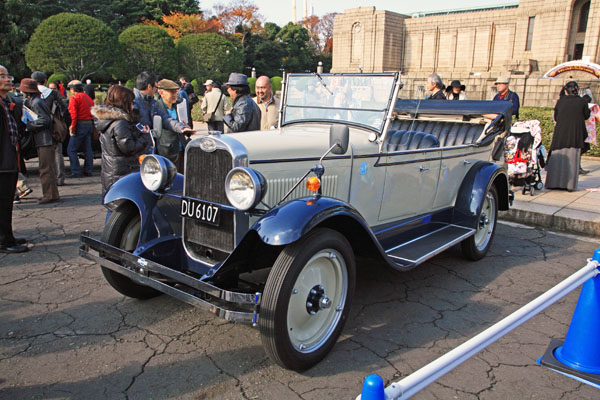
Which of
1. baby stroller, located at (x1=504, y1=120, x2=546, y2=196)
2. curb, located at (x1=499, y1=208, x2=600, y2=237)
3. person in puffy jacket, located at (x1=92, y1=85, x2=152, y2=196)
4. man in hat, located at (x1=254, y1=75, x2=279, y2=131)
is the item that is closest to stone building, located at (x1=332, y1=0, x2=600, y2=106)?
baby stroller, located at (x1=504, y1=120, x2=546, y2=196)

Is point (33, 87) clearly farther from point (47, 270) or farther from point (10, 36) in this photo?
point (10, 36)

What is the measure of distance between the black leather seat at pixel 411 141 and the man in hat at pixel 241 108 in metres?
1.85

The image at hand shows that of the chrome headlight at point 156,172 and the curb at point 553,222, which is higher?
the chrome headlight at point 156,172

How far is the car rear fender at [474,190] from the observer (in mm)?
4637

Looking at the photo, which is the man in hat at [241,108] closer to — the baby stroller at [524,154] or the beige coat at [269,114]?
the beige coat at [269,114]

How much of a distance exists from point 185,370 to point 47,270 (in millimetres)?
2388

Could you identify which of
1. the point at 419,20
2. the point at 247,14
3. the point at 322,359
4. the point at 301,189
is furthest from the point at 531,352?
the point at 247,14

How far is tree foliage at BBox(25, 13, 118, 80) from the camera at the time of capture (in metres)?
32.8

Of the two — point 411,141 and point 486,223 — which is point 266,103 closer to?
point 411,141

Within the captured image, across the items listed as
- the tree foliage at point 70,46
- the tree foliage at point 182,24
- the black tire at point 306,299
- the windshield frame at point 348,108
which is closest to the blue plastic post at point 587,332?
the black tire at point 306,299

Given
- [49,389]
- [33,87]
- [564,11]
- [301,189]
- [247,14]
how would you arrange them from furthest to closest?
[247,14] → [564,11] → [33,87] → [301,189] → [49,389]

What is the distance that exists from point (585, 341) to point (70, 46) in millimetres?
38456

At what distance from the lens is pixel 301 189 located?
3281mm

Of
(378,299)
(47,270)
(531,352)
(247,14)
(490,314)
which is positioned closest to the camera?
(531,352)
